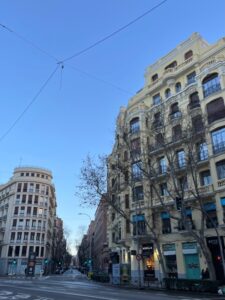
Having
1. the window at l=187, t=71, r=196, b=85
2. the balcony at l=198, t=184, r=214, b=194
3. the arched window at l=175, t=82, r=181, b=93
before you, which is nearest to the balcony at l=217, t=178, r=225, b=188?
the balcony at l=198, t=184, r=214, b=194

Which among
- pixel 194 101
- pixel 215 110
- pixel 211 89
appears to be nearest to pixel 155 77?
pixel 194 101

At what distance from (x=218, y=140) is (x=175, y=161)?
469 cm

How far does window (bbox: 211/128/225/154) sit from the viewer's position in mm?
29017

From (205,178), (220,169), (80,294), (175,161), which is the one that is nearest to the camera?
(80,294)

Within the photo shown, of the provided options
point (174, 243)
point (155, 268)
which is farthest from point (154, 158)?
point (155, 268)

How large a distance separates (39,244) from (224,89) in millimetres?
66730

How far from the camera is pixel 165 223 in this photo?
3344 cm

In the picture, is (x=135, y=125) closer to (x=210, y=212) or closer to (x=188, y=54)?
(x=188, y=54)

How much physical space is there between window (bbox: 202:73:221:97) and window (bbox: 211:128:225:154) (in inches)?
182

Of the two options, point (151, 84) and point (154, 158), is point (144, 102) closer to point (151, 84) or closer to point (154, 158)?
point (151, 84)

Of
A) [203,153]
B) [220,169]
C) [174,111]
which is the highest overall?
[174,111]

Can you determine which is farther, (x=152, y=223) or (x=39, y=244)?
(x=39, y=244)

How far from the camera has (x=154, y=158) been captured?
36219mm

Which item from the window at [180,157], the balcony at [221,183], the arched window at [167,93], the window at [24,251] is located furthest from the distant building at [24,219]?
the balcony at [221,183]
